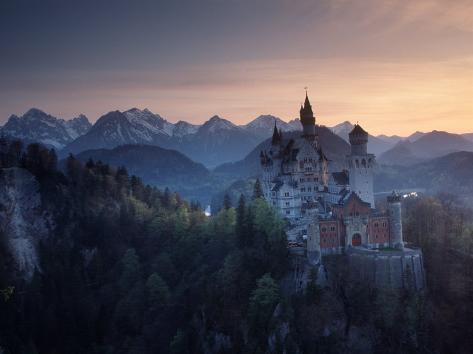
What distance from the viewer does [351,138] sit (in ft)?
265

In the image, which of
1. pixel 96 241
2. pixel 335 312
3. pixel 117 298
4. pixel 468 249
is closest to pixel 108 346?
pixel 117 298

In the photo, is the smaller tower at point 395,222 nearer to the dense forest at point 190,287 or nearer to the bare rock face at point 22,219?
the dense forest at point 190,287

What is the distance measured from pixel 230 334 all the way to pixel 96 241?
4295 centimetres

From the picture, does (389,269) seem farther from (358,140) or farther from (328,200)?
(358,140)

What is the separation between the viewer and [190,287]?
8269 centimetres

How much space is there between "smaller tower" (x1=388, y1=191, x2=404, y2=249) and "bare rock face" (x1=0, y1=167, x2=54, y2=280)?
6512 cm

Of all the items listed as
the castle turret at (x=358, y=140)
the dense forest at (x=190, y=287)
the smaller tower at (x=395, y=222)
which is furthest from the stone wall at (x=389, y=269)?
the castle turret at (x=358, y=140)

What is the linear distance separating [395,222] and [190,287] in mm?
33550

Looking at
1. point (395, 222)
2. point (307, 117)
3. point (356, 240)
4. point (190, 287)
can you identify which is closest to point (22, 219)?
point (190, 287)

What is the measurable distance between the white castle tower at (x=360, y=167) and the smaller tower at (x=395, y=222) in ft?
22.2

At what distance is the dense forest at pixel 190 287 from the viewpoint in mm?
64812

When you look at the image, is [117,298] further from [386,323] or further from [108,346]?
[386,323]

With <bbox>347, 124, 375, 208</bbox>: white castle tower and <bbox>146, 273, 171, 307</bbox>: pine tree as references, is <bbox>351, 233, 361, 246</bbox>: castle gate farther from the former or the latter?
<bbox>146, 273, 171, 307</bbox>: pine tree

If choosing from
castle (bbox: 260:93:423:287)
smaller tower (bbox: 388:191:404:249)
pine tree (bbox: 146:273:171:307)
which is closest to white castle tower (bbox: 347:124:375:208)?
castle (bbox: 260:93:423:287)
